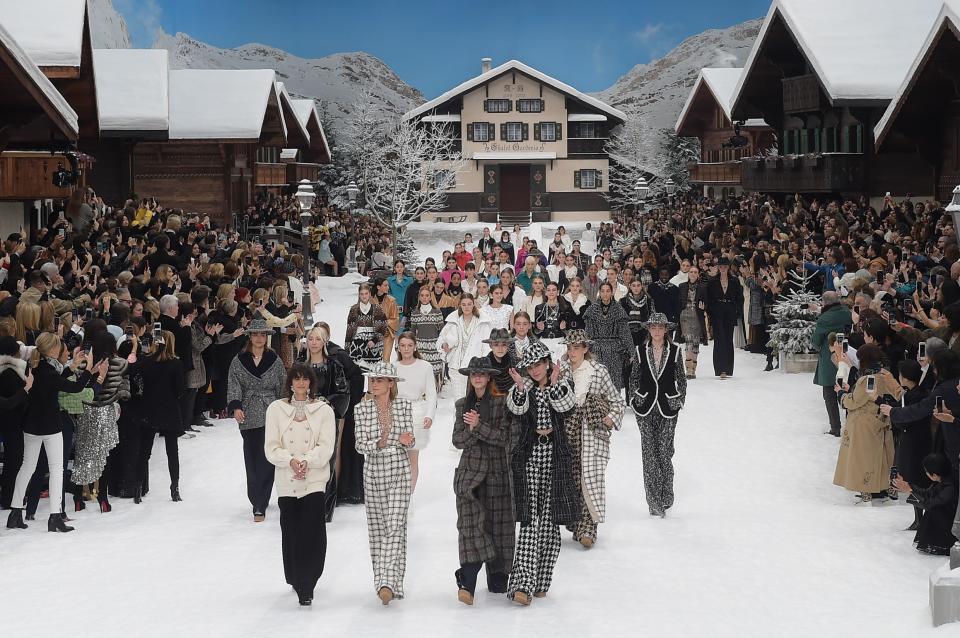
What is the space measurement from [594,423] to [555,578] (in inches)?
58.6

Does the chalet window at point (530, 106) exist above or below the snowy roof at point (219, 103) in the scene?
above

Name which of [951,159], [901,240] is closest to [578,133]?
[951,159]

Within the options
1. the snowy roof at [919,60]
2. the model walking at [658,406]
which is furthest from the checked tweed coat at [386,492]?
the snowy roof at [919,60]

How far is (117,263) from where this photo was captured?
747 inches

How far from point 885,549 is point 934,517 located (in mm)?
527

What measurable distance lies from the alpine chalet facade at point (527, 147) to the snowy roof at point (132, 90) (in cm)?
3605

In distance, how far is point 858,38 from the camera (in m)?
31.8

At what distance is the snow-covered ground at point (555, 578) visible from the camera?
351 inches

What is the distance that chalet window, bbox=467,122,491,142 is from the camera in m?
72.3

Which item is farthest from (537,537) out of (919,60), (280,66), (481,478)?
(280,66)

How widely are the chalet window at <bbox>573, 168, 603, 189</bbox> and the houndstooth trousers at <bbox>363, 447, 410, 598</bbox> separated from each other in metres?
65.5

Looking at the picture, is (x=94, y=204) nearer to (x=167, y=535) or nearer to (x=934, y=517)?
(x=167, y=535)

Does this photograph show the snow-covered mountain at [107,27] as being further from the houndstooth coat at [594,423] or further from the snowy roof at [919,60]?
the houndstooth coat at [594,423]

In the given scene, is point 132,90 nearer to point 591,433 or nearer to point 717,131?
point 591,433
